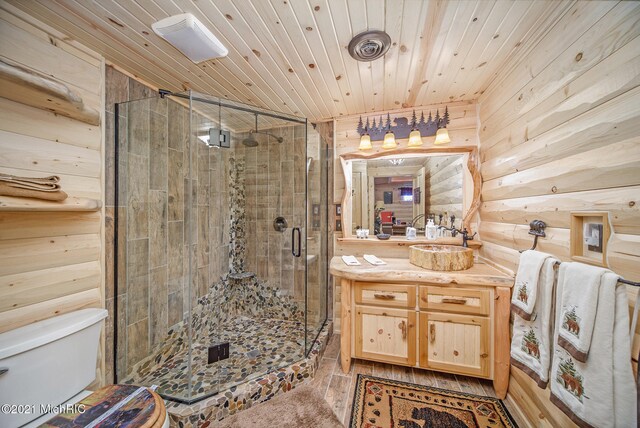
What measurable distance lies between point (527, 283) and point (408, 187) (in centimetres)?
134

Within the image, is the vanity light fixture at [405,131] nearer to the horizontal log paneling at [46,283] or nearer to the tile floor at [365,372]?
the tile floor at [365,372]

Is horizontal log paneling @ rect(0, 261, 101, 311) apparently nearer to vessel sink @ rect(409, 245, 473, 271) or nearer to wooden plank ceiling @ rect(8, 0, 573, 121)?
wooden plank ceiling @ rect(8, 0, 573, 121)

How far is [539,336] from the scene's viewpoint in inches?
46.7

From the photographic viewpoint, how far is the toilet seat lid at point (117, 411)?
0.96 m

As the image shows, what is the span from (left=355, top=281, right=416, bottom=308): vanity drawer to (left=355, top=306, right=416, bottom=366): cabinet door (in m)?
0.05

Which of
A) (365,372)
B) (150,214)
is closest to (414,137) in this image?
(365,372)

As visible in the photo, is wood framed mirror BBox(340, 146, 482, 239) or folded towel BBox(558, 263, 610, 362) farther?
wood framed mirror BBox(340, 146, 482, 239)

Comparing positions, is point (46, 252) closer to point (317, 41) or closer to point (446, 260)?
point (317, 41)

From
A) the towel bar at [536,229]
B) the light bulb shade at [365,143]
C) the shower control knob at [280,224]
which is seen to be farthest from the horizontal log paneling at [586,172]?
the shower control knob at [280,224]

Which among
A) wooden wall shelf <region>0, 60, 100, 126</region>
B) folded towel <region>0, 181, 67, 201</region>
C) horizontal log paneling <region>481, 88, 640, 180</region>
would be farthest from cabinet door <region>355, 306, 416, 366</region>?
wooden wall shelf <region>0, 60, 100, 126</region>

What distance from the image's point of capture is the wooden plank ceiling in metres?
1.17

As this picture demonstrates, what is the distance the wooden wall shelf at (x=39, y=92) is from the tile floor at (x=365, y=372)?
247cm

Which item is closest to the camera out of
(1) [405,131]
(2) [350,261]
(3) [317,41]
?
(3) [317,41]

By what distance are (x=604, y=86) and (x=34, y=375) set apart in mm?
2835
